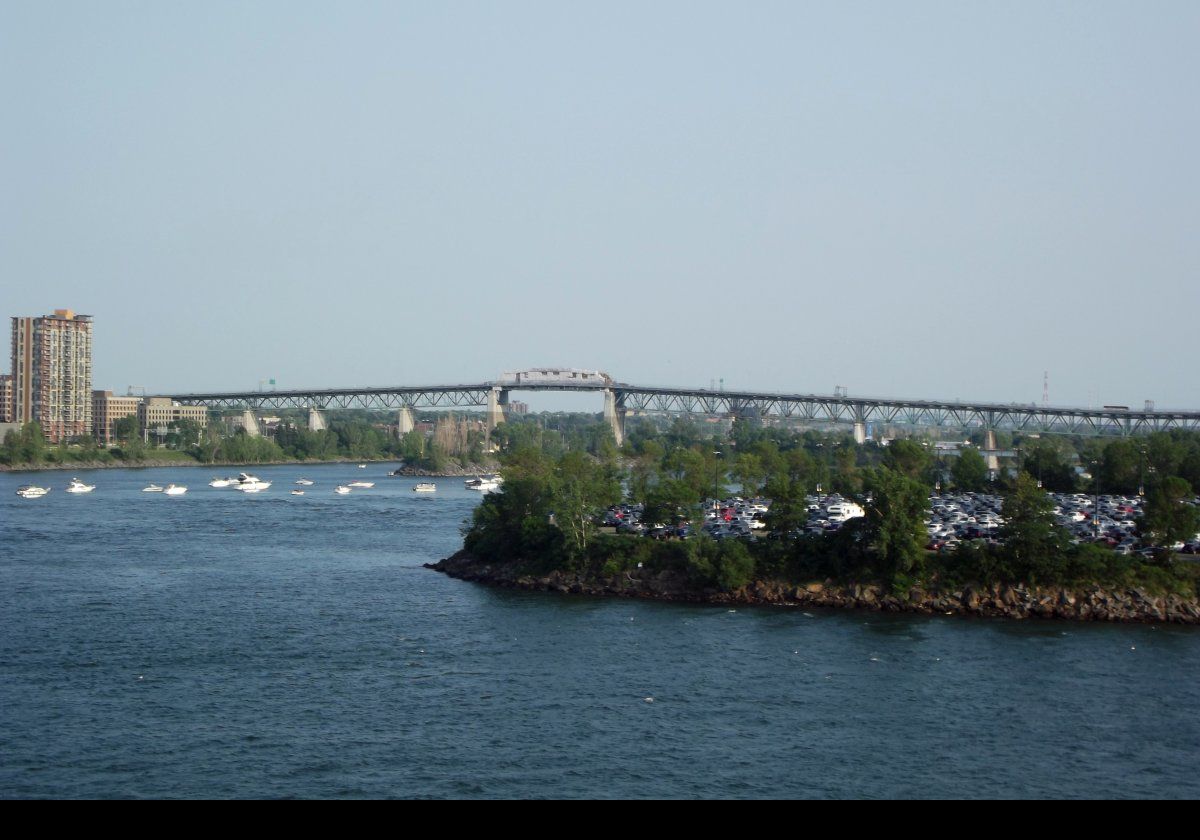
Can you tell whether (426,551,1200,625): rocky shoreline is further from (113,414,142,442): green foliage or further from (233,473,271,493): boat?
(113,414,142,442): green foliage

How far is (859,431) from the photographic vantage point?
43.5 meters

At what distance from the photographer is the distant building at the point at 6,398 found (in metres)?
52.6

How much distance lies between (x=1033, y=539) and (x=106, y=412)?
5000 cm

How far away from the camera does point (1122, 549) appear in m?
13.7

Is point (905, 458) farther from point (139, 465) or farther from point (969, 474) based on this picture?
point (139, 465)

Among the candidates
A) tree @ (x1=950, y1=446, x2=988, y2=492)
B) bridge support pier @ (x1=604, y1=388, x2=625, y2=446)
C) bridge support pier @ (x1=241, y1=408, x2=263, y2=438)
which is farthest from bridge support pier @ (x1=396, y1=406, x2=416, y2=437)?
tree @ (x1=950, y1=446, x2=988, y2=492)

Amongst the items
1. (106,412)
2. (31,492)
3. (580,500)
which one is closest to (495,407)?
(106,412)

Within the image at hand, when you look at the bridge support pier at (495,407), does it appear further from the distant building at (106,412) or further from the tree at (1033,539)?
the tree at (1033,539)

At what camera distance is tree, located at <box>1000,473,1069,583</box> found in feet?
41.7

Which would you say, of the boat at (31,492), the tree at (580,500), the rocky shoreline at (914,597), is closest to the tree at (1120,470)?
the rocky shoreline at (914,597)

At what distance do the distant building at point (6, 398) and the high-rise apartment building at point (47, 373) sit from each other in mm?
382

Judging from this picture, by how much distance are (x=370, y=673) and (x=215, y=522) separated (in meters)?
14.2
